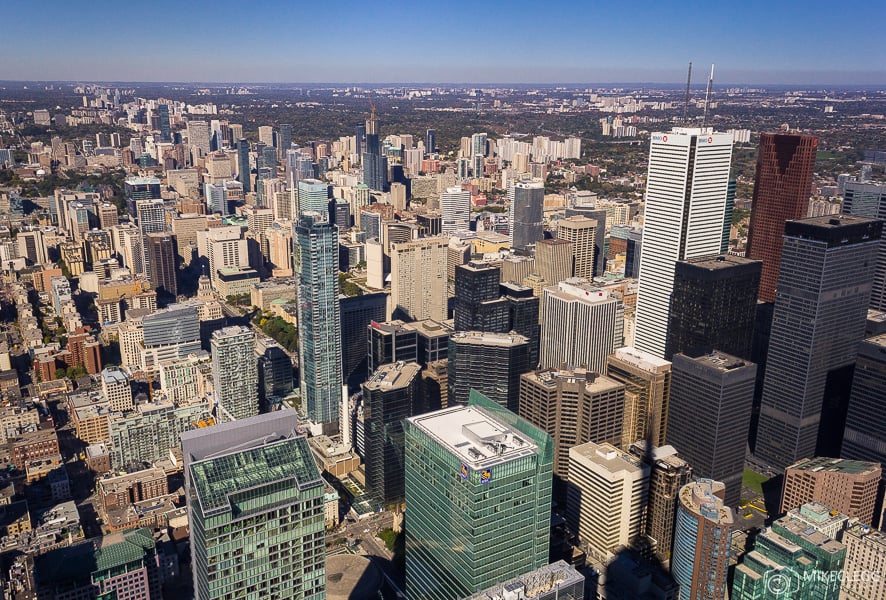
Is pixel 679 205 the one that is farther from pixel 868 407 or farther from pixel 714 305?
pixel 868 407

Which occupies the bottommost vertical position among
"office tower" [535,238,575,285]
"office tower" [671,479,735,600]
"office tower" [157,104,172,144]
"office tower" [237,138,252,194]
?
"office tower" [671,479,735,600]

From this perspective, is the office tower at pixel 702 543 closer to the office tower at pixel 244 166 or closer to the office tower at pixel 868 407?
the office tower at pixel 868 407

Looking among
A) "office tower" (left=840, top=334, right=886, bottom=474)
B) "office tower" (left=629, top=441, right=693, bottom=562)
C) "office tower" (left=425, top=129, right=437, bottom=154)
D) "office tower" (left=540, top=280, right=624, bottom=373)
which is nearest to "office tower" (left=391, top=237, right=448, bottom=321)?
"office tower" (left=540, top=280, right=624, bottom=373)

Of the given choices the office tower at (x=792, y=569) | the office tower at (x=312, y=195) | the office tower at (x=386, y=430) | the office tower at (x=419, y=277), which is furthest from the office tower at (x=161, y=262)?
the office tower at (x=792, y=569)

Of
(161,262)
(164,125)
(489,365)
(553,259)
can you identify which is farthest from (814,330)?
(164,125)

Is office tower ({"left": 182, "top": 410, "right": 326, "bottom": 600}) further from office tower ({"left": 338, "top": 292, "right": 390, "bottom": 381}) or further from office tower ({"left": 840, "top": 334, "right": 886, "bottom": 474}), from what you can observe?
office tower ({"left": 338, "top": 292, "right": 390, "bottom": 381})

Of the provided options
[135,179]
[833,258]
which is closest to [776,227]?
[833,258]
